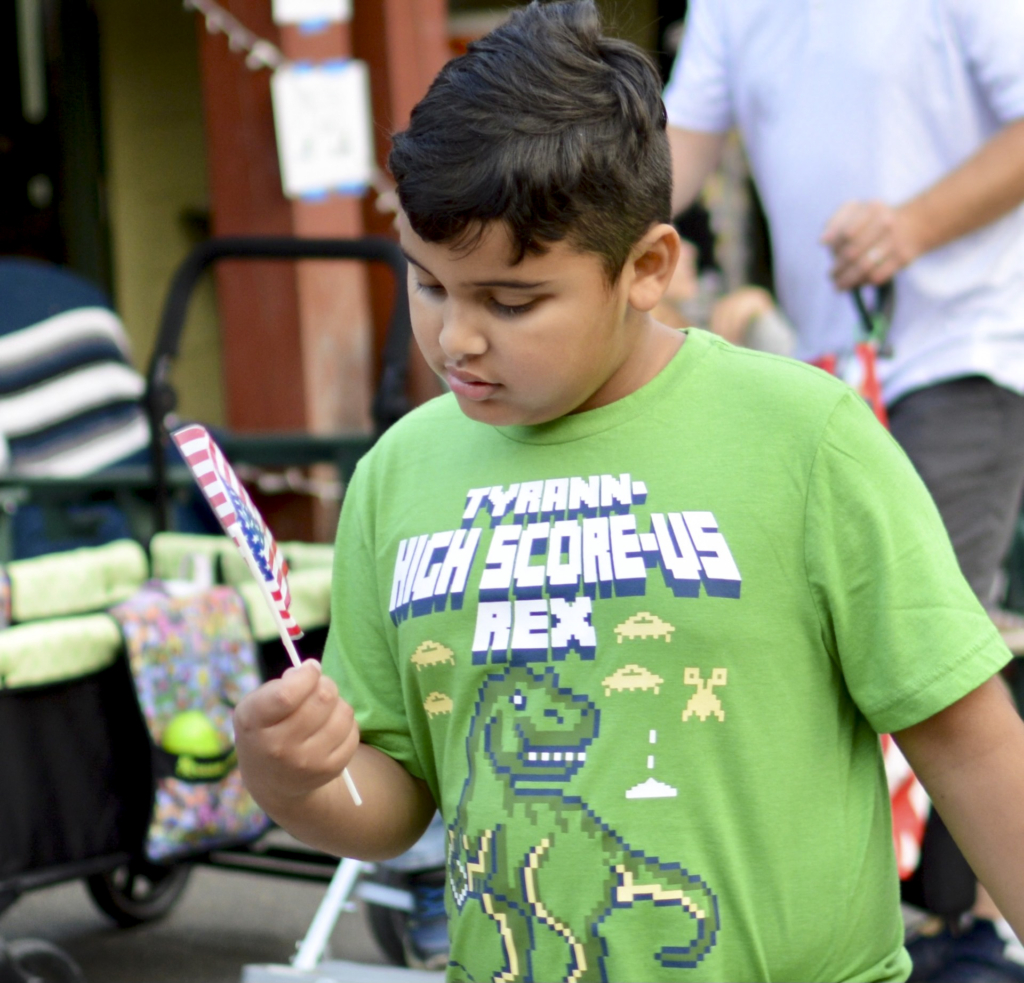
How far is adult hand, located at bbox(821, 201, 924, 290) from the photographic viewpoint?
2.15 metres

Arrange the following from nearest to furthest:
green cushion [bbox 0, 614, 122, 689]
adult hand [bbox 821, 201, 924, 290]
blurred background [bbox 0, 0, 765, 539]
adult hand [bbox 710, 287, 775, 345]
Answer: adult hand [bbox 821, 201, 924, 290]
green cushion [bbox 0, 614, 122, 689]
adult hand [bbox 710, 287, 775, 345]
blurred background [bbox 0, 0, 765, 539]

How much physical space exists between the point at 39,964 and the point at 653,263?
191 cm

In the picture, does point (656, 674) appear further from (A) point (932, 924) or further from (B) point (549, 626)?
(A) point (932, 924)

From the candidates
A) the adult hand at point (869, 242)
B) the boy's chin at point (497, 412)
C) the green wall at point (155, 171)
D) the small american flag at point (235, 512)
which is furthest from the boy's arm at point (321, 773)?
the green wall at point (155, 171)

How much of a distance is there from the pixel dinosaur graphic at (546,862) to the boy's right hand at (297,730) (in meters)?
0.14

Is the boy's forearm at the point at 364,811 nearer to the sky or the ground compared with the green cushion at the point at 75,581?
nearer to the sky

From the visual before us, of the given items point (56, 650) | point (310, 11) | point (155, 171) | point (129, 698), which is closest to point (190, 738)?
point (129, 698)

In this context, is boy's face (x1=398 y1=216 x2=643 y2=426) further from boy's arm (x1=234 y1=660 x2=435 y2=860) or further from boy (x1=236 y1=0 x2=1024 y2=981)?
boy's arm (x1=234 y1=660 x2=435 y2=860)

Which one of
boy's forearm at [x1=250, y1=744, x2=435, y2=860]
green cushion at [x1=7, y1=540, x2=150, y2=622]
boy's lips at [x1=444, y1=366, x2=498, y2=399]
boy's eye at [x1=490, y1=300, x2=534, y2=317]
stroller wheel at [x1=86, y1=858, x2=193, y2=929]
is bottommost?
stroller wheel at [x1=86, y1=858, x2=193, y2=929]

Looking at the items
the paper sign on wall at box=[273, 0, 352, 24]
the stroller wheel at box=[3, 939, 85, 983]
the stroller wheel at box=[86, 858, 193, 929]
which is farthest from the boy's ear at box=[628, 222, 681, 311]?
the paper sign on wall at box=[273, 0, 352, 24]

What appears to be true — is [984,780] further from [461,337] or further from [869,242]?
[869,242]

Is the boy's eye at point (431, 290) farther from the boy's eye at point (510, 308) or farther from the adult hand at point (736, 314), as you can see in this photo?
the adult hand at point (736, 314)

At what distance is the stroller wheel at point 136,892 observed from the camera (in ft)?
11.1

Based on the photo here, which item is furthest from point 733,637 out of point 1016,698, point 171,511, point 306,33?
point 306,33
